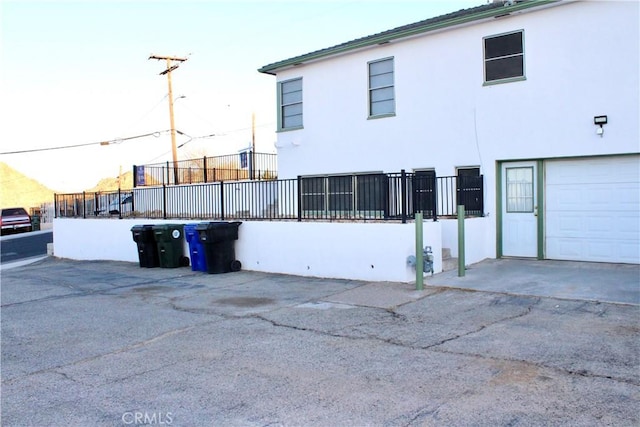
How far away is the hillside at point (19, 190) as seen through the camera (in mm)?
74812

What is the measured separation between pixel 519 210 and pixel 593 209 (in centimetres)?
157

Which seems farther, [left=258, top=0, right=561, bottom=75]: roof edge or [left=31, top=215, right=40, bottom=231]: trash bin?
[left=31, top=215, right=40, bottom=231]: trash bin

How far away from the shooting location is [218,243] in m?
13.2

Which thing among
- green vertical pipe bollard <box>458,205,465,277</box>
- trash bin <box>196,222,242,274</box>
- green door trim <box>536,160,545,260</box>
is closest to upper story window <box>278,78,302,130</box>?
trash bin <box>196,222,242,274</box>

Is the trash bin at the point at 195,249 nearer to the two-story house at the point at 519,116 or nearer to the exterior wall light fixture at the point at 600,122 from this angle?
the two-story house at the point at 519,116

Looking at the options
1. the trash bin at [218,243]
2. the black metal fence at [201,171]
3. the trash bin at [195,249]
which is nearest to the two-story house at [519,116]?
the trash bin at [218,243]

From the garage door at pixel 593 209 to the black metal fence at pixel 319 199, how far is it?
164cm

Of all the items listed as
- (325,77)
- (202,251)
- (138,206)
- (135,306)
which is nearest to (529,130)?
(325,77)

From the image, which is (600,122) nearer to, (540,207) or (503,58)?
(540,207)

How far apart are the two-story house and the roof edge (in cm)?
4

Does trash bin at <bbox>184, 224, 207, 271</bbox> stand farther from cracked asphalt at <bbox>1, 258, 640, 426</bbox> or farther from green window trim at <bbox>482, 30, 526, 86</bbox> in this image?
green window trim at <bbox>482, 30, 526, 86</bbox>

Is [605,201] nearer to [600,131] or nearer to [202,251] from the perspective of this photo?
[600,131]

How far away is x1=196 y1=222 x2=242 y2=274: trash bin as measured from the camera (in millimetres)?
13109

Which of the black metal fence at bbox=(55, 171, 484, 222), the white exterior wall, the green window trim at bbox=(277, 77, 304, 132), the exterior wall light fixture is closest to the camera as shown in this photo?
the black metal fence at bbox=(55, 171, 484, 222)
